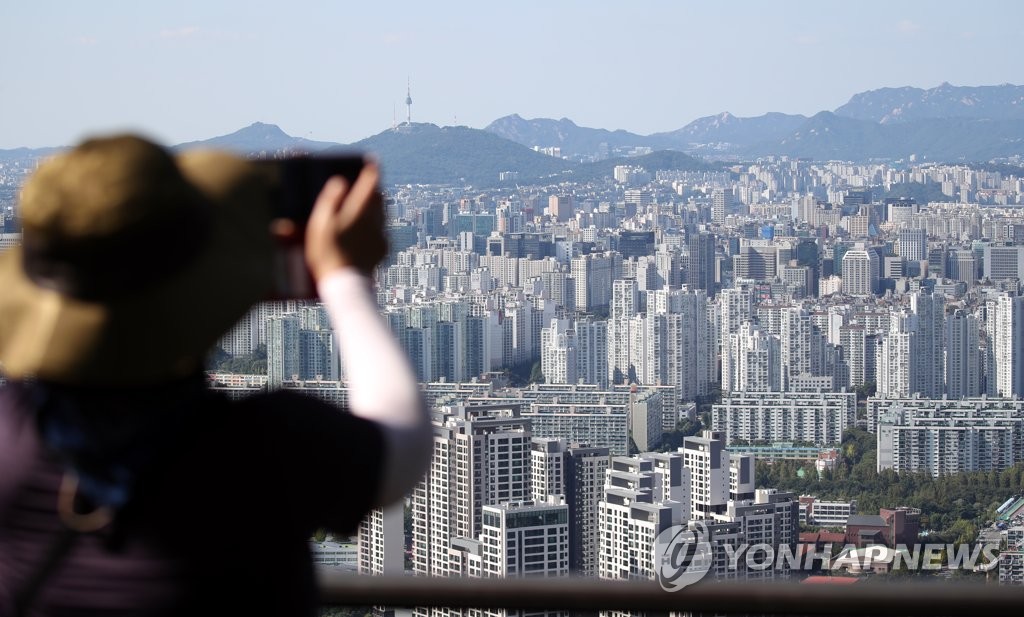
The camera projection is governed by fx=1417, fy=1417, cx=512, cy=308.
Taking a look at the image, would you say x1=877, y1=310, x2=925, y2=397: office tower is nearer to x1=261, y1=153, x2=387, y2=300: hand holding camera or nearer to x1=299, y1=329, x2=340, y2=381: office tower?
x1=299, y1=329, x2=340, y2=381: office tower

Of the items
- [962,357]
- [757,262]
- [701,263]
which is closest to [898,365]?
[962,357]

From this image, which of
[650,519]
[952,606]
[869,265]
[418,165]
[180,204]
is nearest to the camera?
[180,204]

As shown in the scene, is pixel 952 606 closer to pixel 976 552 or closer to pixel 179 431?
pixel 179 431

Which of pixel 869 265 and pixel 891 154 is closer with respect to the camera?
pixel 869 265

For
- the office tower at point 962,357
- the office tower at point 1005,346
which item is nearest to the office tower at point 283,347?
the office tower at point 962,357

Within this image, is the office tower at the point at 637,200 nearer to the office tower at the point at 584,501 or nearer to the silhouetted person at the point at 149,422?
the office tower at the point at 584,501

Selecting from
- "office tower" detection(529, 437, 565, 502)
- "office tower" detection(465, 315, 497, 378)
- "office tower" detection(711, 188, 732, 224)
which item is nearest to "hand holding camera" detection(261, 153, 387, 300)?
"office tower" detection(529, 437, 565, 502)

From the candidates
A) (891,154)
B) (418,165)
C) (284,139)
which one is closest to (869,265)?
(284,139)
